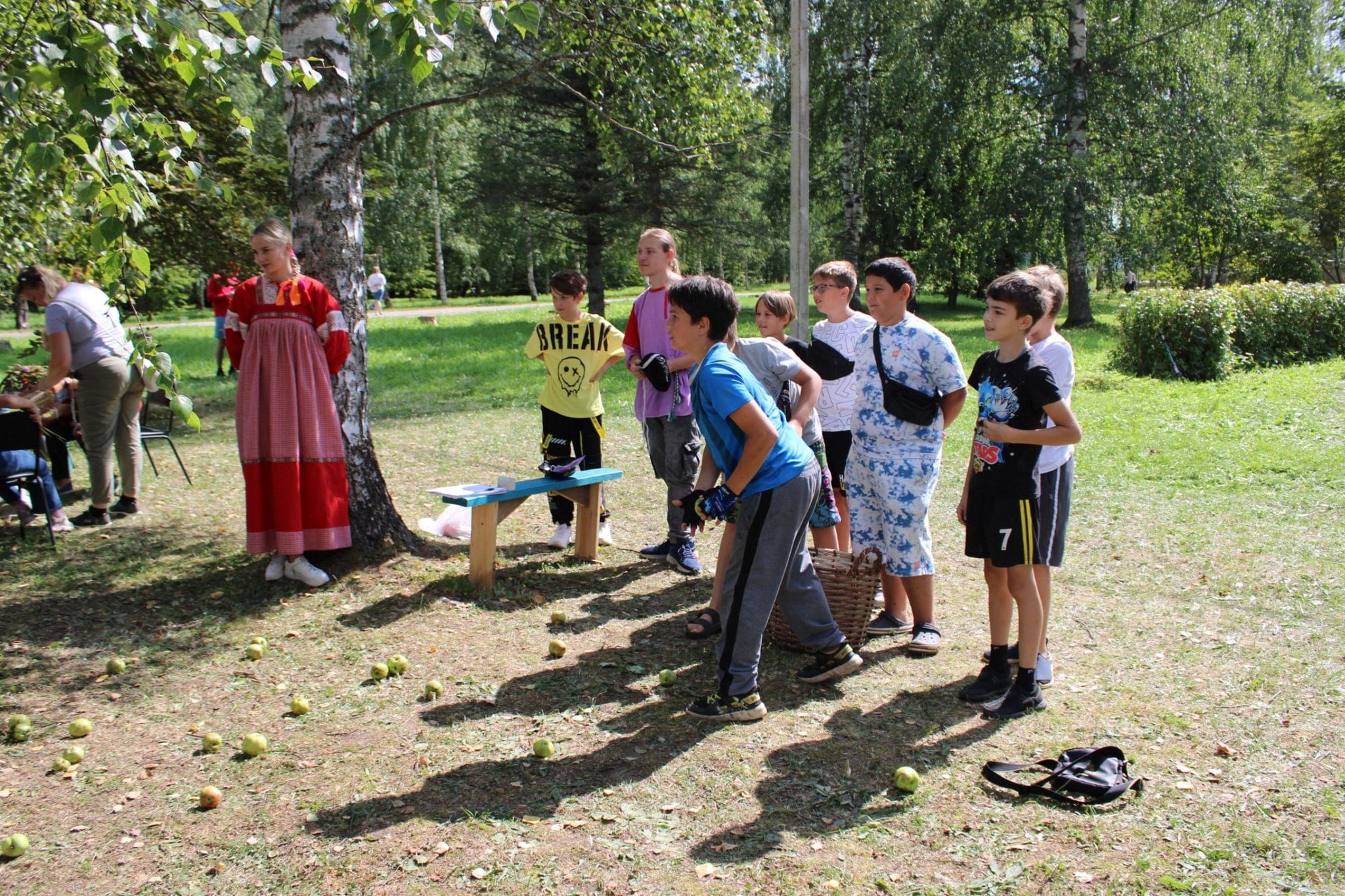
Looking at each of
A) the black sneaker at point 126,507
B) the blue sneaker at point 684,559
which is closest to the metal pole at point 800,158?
the blue sneaker at point 684,559

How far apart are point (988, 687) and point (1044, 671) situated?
343mm

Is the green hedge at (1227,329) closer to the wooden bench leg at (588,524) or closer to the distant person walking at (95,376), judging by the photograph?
the wooden bench leg at (588,524)

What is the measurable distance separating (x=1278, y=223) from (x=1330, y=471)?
27461mm

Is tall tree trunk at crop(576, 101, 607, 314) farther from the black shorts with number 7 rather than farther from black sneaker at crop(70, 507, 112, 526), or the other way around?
the black shorts with number 7

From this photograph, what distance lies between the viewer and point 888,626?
5.23 m

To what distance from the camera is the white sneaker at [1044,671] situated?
4504 millimetres

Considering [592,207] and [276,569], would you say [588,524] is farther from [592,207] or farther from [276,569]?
[592,207]

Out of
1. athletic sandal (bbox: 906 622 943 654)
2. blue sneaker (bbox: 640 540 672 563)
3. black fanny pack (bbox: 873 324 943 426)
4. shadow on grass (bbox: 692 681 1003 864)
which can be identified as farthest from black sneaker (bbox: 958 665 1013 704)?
blue sneaker (bbox: 640 540 672 563)

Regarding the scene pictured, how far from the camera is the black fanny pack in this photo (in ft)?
15.2

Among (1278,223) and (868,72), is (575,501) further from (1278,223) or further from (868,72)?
(1278,223)

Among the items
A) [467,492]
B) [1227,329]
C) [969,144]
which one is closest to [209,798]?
[467,492]

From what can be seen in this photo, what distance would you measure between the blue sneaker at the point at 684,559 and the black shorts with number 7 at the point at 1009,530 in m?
2.57

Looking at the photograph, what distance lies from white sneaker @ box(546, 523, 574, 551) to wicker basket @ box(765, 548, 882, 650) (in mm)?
2308

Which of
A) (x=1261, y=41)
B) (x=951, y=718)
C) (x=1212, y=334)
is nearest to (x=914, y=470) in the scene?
(x=951, y=718)
